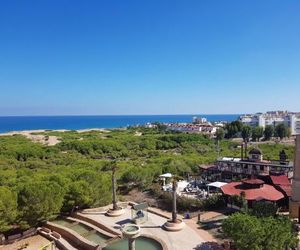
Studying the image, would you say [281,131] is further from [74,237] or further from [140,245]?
[74,237]

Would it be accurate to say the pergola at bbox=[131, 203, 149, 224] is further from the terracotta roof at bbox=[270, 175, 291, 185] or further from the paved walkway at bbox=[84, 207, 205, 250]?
the terracotta roof at bbox=[270, 175, 291, 185]

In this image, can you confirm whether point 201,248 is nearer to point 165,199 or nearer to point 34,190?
point 165,199

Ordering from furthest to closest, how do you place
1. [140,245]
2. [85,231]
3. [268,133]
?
[268,133] < [85,231] < [140,245]

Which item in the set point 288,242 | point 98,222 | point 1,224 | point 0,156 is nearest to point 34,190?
point 1,224

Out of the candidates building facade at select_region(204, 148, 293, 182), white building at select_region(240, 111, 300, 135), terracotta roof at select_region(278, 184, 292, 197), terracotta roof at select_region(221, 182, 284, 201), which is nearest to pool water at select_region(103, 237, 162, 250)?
terracotta roof at select_region(221, 182, 284, 201)

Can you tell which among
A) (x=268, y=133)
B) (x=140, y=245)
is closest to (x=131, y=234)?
(x=140, y=245)

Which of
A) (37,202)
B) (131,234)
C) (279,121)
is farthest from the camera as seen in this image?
(279,121)
